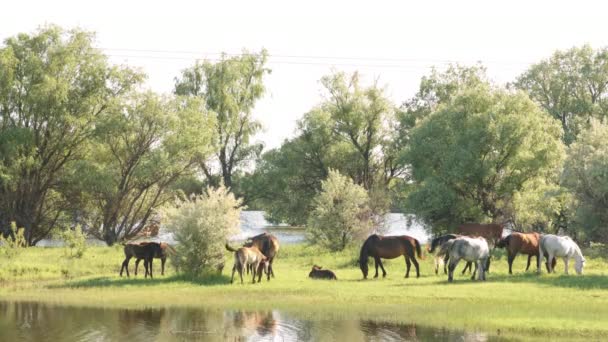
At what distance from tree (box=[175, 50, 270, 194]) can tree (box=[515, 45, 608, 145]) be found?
2666 centimetres

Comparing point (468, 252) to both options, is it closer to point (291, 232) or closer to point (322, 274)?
point (322, 274)

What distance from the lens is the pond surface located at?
21000 mm

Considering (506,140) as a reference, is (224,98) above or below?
above

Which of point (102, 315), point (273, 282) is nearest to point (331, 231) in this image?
point (273, 282)

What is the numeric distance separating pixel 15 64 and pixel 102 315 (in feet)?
113

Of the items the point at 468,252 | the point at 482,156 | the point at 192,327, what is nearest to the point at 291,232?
the point at 482,156

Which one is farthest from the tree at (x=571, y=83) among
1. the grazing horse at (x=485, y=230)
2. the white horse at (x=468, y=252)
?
the white horse at (x=468, y=252)

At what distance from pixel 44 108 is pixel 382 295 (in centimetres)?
3564

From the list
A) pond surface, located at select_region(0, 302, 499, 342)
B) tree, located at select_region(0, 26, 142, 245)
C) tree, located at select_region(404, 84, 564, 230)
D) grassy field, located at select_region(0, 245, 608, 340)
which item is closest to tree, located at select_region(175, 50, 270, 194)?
tree, located at select_region(0, 26, 142, 245)

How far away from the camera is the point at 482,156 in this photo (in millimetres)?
53844

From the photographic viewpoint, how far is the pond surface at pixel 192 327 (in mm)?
21000

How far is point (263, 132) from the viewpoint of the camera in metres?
76.8

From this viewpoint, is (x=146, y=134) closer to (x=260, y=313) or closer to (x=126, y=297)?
(x=126, y=297)

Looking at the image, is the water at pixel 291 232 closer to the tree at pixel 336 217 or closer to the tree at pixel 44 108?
the tree at pixel 336 217
